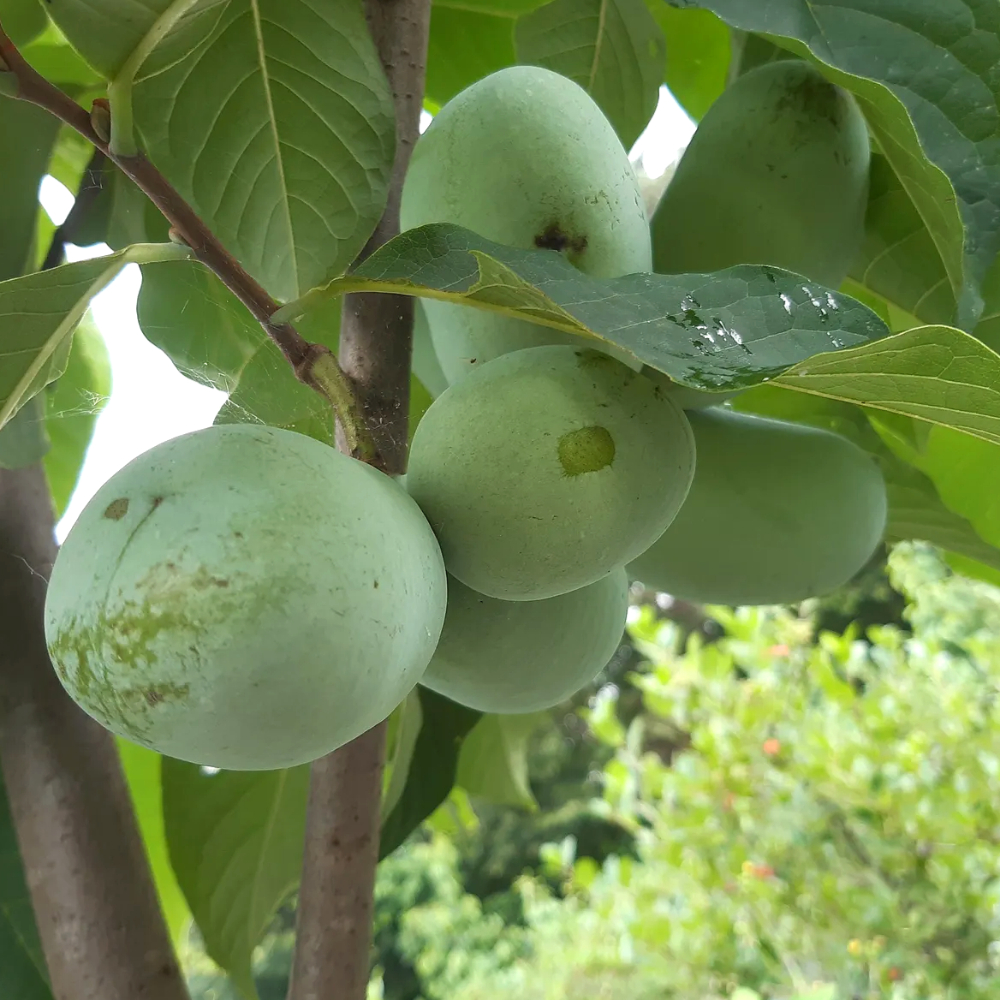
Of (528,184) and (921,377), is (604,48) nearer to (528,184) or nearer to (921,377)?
(528,184)

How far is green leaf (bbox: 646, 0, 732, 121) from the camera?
70cm

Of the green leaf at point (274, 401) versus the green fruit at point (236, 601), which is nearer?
the green fruit at point (236, 601)

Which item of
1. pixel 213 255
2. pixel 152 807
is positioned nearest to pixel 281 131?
pixel 213 255

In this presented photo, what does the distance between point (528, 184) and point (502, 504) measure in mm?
158

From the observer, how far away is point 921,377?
0.33 meters

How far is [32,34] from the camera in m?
0.58

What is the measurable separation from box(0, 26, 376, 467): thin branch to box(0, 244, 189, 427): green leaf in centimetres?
3

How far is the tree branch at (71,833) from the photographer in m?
0.54

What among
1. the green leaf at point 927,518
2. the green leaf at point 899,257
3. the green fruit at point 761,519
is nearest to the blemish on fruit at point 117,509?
the green fruit at point 761,519

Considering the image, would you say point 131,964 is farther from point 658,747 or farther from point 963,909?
point 658,747

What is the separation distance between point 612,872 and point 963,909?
2.44 ft

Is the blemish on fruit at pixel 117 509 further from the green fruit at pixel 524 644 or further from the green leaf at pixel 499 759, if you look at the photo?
the green leaf at pixel 499 759

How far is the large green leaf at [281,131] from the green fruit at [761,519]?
0.77ft

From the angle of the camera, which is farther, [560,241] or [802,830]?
[802,830]
